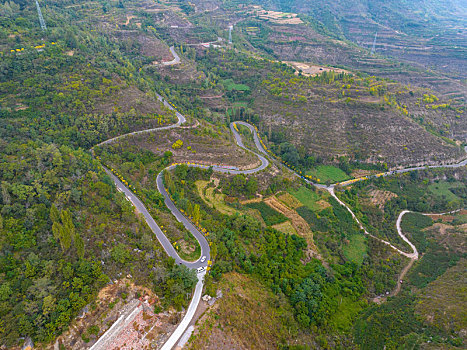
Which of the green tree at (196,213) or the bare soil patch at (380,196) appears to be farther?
the bare soil patch at (380,196)

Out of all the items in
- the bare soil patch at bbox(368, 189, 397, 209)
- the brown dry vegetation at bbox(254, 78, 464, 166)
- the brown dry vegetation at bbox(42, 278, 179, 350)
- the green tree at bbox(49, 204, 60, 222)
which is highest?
the green tree at bbox(49, 204, 60, 222)

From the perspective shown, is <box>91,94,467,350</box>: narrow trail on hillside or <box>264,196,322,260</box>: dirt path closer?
<box>91,94,467,350</box>: narrow trail on hillside

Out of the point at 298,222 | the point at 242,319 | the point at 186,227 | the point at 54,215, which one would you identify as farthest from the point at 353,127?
the point at 54,215

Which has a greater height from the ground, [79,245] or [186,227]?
[79,245]

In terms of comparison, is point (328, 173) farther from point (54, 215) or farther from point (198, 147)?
point (54, 215)

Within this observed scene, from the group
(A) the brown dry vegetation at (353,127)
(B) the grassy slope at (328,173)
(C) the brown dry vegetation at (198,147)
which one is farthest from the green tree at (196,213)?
(A) the brown dry vegetation at (353,127)

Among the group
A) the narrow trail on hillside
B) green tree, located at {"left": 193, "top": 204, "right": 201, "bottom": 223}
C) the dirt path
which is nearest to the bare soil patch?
the narrow trail on hillside

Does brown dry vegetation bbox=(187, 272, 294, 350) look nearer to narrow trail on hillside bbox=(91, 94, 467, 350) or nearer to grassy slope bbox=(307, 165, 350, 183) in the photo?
narrow trail on hillside bbox=(91, 94, 467, 350)

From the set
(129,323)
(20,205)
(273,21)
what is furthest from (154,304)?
(273,21)

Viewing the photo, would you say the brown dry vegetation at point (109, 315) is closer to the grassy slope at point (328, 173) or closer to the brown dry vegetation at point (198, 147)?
the brown dry vegetation at point (198, 147)

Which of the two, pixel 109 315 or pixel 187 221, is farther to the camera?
pixel 187 221

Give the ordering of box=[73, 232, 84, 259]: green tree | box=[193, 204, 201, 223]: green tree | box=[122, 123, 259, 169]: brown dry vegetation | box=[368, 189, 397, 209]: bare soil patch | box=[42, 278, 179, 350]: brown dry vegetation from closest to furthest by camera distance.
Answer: box=[42, 278, 179, 350]: brown dry vegetation → box=[73, 232, 84, 259]: green tree → box=[193, 204, 201, 223]: green tree → box=[122, 123, 259, 169]: brown dry vegetation → box=[368, 189, 397, 209]: bare soil patch

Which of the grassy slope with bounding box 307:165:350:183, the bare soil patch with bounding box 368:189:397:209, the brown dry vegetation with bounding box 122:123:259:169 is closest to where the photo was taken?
the brown dry vegetation with bounding box 122:123:259:169

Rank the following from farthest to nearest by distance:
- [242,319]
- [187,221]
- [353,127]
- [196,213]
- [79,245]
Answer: [353,127]
[187,221]
[196,213]
[242,319]
[79,245]
